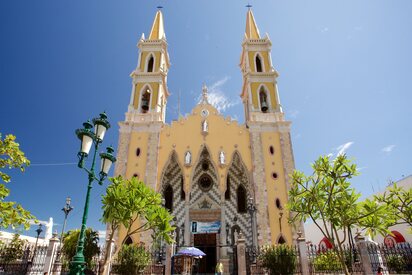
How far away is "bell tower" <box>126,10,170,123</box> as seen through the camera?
23.3 meters

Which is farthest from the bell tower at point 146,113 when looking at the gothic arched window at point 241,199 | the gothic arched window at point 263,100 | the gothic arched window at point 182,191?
the gothic arched window at point 263,100

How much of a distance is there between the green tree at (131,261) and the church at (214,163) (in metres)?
4.75

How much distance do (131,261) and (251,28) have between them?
85.0 ft

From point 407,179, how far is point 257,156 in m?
14.7

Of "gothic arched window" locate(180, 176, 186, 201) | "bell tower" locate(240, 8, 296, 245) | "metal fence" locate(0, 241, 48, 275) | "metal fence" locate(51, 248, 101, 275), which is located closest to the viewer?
"metal fence" locate(0, 241, 48, 275)

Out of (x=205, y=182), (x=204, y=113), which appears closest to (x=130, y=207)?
(x=205, y=182)

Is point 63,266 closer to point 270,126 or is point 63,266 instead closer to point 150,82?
point 150,82

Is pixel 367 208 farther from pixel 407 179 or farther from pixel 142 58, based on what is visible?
pixel 142 58

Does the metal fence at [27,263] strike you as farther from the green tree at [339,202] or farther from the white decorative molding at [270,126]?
the white decorative molding at [270,126]

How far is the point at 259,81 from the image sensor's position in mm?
24984

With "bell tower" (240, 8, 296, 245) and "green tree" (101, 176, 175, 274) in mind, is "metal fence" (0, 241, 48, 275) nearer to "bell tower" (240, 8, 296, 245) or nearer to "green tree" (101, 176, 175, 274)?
"green tree" (101, 176, 175, 274)

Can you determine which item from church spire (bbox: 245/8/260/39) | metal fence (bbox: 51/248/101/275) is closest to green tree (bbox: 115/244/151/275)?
metal fence (bbox: 51/248/101/275)

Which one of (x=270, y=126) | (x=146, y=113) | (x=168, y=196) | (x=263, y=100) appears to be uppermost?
(x=263, y=100)

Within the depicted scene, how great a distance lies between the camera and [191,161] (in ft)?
68.9
